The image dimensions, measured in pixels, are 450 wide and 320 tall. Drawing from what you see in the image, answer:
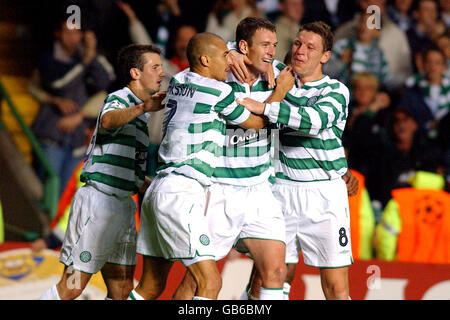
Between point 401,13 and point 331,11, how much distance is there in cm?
73

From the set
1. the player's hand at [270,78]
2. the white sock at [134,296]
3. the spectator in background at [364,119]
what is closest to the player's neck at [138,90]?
the player's hand at [270,78]

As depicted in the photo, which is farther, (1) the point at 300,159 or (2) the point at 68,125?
(2) the point at 68,125

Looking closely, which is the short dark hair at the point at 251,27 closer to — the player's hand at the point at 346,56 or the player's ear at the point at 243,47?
the player's ear at the point at 243,47

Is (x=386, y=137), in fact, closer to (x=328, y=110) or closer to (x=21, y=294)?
(x=328, y=110)

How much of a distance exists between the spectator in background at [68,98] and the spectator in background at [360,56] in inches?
72.7

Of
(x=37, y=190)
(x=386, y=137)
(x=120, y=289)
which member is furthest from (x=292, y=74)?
(x=37, y=190)

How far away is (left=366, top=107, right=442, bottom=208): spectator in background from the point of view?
6.17 meters

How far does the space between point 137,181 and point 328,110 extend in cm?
115

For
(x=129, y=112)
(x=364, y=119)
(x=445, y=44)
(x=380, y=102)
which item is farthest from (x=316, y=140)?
(x=445, y=44)

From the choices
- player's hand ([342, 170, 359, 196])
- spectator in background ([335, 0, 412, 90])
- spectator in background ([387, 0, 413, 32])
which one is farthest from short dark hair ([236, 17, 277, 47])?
spectator in background ([387, 0, 413, 32])

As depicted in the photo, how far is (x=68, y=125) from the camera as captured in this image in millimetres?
6574

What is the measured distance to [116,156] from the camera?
4.41 metres

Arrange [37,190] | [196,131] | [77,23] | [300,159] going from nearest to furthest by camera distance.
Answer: [196,131] < [300,159] < [77,23] < [37,190]

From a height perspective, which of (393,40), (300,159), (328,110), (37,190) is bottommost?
(37,190)
